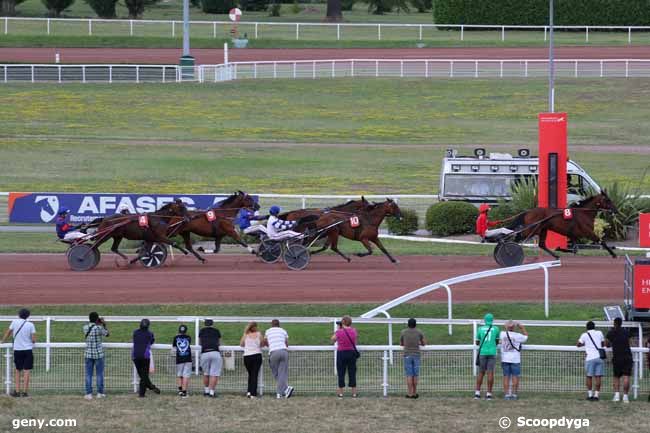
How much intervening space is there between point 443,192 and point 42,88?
1062 inches

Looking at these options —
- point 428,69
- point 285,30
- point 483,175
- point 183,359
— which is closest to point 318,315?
point 183,359

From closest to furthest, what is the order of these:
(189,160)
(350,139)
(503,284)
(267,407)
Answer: (267,407), (503,284), (189,160), (350,139)

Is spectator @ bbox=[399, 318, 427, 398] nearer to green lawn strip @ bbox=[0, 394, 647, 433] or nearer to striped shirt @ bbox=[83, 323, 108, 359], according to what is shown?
green lawn strip @ bbox=[0, 394, 647, 433]

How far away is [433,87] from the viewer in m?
52.5

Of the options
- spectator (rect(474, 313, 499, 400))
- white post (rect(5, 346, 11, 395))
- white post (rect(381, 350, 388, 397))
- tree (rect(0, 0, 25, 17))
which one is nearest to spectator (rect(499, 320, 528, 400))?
spectator (rect(474, 313, 499, 400))

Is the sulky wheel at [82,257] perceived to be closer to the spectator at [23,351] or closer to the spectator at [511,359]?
the spectator at [23,351]

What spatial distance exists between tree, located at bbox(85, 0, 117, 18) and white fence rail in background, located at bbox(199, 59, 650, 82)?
2161cm

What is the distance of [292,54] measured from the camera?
59.5m

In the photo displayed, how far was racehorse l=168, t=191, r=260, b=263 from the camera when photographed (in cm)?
2262

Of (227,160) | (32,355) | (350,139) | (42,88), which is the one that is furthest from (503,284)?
(42,88)

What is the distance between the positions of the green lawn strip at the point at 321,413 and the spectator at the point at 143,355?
0.19 meters

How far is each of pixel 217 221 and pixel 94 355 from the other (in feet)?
26.1

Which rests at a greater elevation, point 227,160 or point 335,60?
point 335,60

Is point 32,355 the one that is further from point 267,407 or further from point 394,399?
point 394,399
